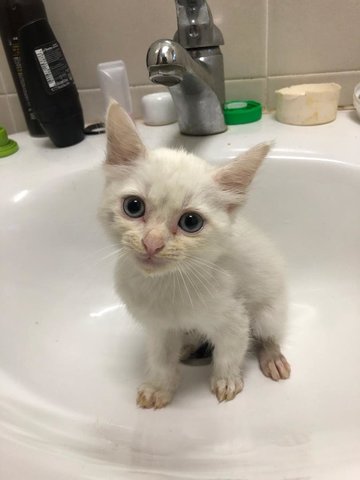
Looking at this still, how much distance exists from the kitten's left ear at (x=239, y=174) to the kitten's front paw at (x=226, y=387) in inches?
11.4

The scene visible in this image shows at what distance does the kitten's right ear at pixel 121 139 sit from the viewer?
0.51m

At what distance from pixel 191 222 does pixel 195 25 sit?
0.44 m

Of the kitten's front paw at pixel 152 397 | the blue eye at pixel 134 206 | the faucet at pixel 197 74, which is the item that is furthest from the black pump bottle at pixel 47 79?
the kitten's front paw at pixel 152 397

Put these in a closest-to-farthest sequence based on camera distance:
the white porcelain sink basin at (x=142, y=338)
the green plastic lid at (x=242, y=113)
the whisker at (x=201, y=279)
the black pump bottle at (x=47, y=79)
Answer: the white porcelain sink basin at (x=142, y=338), the whisker at (x=201, y=279), the black pump bottle at (x=47, y=79), the green plastic lid at (x=242, y=113)

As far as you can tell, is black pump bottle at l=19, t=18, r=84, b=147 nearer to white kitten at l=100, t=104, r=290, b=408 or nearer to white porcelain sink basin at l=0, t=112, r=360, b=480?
white porcelain sink basin at l=0, t=112, r=360, b=480

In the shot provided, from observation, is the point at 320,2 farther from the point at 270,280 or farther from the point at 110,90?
the point at 270,280

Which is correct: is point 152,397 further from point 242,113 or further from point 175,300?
point 242,113

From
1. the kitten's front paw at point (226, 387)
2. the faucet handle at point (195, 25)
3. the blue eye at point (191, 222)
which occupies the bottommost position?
the kitten's front paw at point (226, 387)

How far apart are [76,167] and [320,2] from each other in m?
0.61

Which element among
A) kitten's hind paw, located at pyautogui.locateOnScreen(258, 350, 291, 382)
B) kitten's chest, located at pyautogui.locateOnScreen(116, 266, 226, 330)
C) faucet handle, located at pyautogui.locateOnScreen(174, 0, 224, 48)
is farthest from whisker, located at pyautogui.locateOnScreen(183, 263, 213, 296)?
faucet handle, located at pyautogui.locateOnScreen(174, 0, 224, 48)

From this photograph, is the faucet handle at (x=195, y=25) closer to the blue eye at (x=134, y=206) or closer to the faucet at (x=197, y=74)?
the faucet at (x=197, y=74)

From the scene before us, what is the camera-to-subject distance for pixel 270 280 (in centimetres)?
69

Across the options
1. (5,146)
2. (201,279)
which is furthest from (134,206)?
(5,146)

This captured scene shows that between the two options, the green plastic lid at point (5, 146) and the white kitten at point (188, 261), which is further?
the green plastic lid at point (5, 146)
